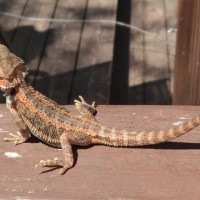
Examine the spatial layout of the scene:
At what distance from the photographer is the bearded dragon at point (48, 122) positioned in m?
2.30

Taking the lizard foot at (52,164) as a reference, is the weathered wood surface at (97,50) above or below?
above

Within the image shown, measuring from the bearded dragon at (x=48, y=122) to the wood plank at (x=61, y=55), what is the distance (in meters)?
3.04

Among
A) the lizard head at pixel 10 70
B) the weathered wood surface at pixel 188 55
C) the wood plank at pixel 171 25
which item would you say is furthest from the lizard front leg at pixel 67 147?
the wood plank at pixel 171 25

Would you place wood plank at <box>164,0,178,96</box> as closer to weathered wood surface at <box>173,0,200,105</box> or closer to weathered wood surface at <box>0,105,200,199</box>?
weathered wood surface at <box>173,0,200,105</box>

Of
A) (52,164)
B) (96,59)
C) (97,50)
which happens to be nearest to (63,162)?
(52,164)

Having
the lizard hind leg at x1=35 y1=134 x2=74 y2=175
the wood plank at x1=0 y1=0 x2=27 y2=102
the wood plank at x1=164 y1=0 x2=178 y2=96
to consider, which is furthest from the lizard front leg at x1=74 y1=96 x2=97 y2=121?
the wood plank at x1=0 y1=0 x2=27 y2=102

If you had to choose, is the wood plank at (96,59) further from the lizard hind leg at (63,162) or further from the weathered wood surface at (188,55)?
the lizard hind leg at (63,162)

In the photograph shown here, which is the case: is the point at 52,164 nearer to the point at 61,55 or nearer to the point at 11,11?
the point at 61,55

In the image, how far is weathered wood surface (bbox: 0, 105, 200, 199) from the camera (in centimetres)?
195

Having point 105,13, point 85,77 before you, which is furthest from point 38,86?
point 105,13

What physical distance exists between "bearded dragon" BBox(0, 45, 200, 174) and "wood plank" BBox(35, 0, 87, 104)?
3036 millimetres

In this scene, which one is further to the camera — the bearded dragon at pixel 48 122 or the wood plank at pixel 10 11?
the wood plank at pixel 10 11

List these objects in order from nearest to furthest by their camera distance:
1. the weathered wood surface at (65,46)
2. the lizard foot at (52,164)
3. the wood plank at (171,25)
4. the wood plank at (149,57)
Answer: the lizard foot at (52,164) → the weathered wood surface at (65,46) → the wood plank at (149,57) → the wood plank at (171,25)

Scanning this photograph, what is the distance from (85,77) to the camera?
583 centimetres
